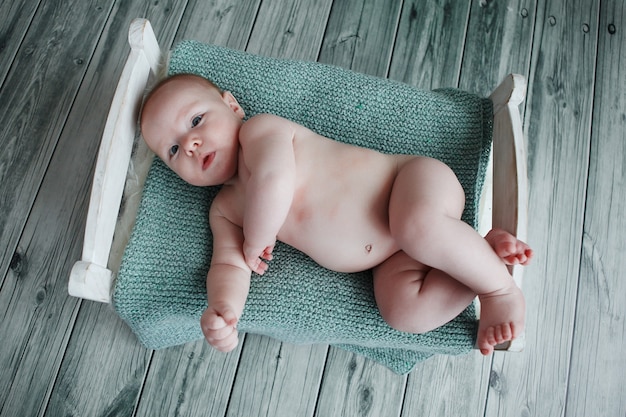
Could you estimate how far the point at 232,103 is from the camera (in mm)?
989

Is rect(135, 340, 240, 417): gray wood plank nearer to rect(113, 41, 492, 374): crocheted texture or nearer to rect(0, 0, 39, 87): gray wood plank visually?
rect(113, 41, 492, 374): crocheted texture

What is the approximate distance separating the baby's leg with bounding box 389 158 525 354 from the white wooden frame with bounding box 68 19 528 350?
0.17 ft

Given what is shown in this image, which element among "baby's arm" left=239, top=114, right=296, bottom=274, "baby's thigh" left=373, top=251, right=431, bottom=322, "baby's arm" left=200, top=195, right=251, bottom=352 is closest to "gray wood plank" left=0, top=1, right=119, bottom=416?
"baby's arm" left=200, top=195, right=251, bottom=352

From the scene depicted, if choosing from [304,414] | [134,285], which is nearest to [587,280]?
[304,414]

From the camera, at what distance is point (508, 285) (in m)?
0.85

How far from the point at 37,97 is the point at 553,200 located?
149 cm

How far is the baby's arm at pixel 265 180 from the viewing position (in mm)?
846

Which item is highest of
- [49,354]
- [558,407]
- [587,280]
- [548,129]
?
[548,129]

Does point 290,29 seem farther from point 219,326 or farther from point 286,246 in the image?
point 219,326

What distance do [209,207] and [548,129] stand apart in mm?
1050

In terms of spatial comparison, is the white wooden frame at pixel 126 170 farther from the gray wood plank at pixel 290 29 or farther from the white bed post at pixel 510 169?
the gray wood plank at pixel 290 29

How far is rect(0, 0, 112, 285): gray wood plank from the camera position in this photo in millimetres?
1321

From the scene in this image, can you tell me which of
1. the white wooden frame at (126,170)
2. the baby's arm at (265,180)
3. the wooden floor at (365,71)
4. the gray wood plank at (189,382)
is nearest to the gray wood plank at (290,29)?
the wooden floor at (365,71)

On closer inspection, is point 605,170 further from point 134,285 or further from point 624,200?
point 134,285
